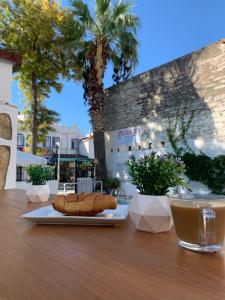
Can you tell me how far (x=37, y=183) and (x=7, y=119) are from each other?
2.29 meters

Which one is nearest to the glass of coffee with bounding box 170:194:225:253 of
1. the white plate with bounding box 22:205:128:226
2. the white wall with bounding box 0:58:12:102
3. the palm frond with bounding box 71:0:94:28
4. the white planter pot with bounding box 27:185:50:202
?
the white plate with bounding box 22:205:128:226

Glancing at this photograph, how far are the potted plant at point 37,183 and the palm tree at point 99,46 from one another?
21.1 ft

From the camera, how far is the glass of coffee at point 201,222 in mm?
654

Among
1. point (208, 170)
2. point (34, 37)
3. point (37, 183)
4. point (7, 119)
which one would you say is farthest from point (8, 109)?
point (34, 37)

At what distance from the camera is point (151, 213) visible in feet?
2.82

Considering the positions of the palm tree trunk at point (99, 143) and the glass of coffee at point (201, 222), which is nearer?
the glass of coffee at point (201, 222)

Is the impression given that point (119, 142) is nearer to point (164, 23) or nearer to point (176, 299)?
point (164, 23)

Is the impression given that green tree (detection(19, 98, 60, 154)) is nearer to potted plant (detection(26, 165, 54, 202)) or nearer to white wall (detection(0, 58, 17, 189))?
white wall (detection(0, 58, 17, 189))

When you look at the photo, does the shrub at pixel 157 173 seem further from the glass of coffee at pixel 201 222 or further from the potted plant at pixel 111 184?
the potted plant at pixel 111 184

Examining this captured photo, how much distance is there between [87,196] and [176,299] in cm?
59

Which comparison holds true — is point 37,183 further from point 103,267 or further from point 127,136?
point 127,136

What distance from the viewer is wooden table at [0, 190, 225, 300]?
18.4 inches

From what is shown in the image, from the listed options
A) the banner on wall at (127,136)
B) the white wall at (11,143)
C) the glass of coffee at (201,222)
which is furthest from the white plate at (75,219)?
the banner on wall at (127,136)

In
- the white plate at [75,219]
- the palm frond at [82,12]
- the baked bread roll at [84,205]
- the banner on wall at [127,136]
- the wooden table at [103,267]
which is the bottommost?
the wooden table at [103,267]
